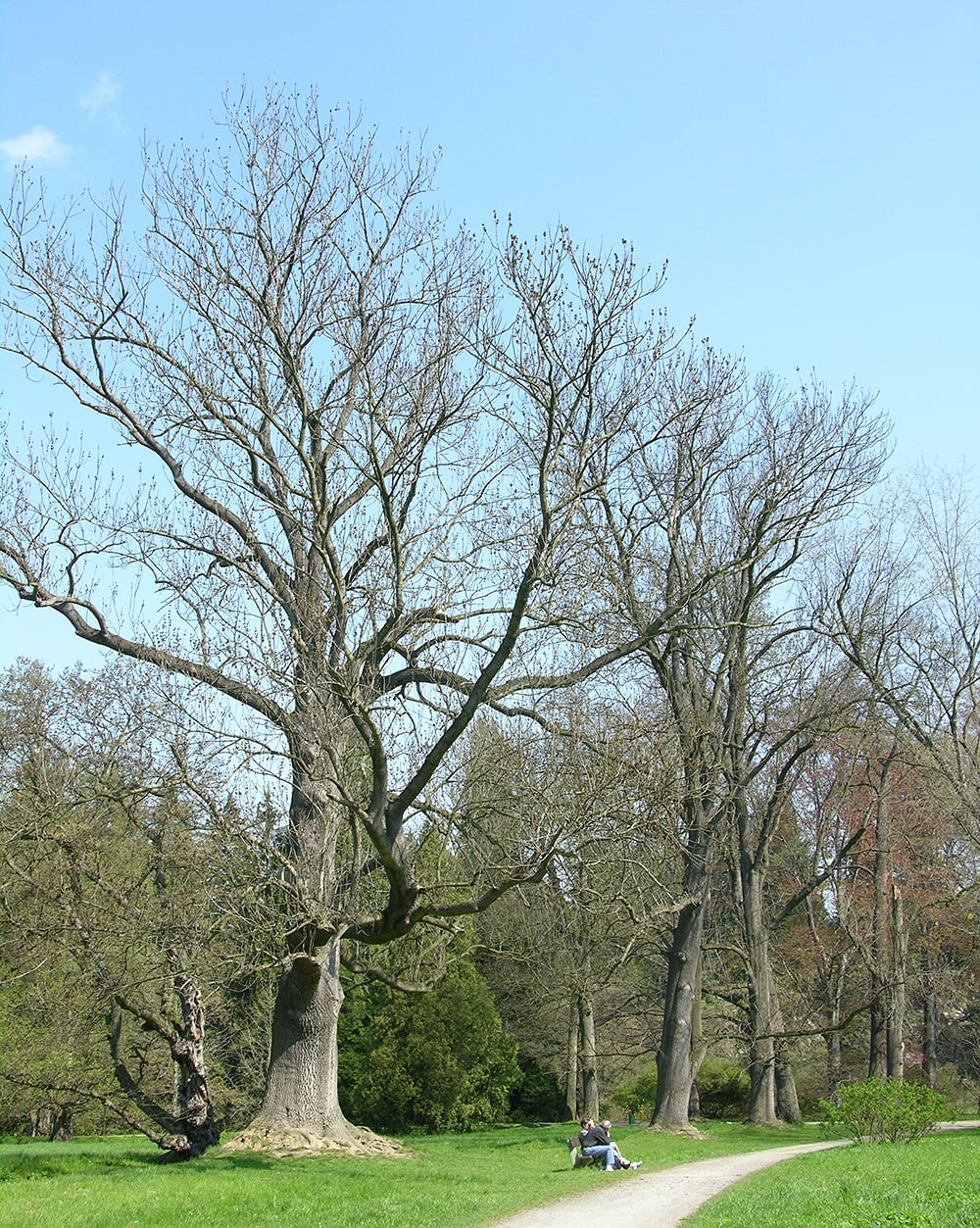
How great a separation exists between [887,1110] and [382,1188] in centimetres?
821

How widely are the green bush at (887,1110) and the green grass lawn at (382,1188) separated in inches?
17.6

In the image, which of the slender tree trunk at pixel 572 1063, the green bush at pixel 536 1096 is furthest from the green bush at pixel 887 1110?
the green bush at pixel 536 1096

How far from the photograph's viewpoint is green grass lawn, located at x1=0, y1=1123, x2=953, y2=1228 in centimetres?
883

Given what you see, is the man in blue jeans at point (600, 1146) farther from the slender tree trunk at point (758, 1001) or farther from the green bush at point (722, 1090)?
the green bush at point (722, 1090)

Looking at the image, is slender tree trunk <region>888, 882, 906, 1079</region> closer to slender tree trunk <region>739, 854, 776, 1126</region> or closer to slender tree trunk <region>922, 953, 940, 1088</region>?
slender tree trunk <region>739, 854, 776, 1126</region>

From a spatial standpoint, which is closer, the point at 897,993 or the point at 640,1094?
the point at 897,993

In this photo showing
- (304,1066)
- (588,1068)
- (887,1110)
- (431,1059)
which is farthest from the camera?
(431,1059)

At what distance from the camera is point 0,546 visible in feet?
40.8

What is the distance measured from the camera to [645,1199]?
11094mm

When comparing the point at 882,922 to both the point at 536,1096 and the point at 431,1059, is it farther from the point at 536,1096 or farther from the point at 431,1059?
the point at 536,1096

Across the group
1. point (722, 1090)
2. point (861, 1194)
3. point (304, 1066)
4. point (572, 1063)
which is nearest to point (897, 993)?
point (722, 1090)

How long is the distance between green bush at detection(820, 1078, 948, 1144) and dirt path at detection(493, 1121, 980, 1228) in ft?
4.09

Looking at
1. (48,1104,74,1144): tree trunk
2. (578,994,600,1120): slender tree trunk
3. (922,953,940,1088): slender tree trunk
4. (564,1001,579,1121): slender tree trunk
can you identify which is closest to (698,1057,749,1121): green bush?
(564,1001,579,1121): slender tree trunk

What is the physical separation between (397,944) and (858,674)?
1242cm
